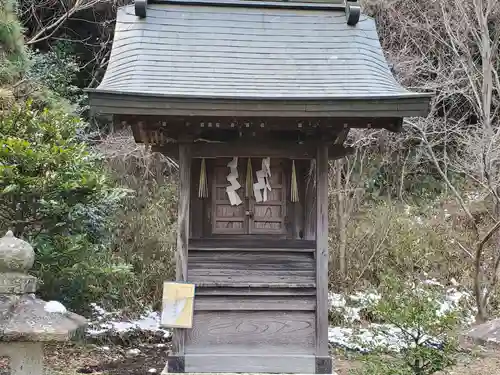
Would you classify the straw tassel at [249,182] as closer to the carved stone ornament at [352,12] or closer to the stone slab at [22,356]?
the carved stone ornament at [352,12]

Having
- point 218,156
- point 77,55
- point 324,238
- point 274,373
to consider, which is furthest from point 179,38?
point 77,55

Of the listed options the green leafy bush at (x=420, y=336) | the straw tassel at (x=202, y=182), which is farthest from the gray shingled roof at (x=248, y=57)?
the green leafy bush at (x=420, y=336)

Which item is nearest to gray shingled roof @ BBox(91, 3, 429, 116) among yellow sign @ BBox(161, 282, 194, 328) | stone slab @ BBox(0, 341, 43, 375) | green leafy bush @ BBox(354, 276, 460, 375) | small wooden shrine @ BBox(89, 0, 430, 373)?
small wooden shrine @ BBox(89, 0, 430, 373)

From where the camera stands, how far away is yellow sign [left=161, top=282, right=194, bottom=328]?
4980mm

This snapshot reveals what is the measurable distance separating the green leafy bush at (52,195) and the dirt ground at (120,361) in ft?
2.65

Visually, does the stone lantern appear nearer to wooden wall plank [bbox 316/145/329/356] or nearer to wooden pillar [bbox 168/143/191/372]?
wooden pillar [bbox 168/143/191/372]

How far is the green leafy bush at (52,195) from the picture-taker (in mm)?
5457

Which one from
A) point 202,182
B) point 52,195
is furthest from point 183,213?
point 52,195

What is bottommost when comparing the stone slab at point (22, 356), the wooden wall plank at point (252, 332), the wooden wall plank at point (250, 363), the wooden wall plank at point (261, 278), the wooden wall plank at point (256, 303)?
the wooden wall plank at point (250, 363)

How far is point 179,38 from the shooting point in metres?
5.76

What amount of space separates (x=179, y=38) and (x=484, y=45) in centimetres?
599

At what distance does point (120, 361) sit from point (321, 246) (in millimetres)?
3618

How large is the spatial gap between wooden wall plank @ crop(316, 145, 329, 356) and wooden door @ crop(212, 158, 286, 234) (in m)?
0.50

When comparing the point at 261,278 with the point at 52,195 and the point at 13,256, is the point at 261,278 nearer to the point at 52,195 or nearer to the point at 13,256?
the point at 52,195
